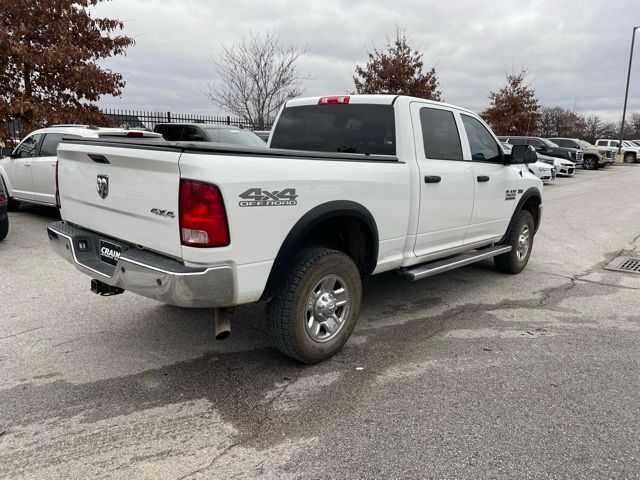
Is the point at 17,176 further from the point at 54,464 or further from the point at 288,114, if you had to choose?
the point at 54,464

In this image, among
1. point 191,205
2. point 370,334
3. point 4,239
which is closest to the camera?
point 191,205

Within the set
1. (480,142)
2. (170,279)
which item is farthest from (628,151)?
(170,279)

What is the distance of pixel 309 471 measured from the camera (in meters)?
2.51

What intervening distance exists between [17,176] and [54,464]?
26.5 feet

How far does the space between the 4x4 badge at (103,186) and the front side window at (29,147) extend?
6.34 metres

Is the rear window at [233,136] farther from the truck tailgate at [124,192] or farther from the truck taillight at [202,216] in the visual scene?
the truck taillight at [202,216]

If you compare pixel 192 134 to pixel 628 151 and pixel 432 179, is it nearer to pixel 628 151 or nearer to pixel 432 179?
pixel 432 179

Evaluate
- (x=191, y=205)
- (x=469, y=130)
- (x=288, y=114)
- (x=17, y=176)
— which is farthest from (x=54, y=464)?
(x=17, y=176)

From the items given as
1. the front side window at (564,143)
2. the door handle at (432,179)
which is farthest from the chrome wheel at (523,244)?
the front side window at (564,143)

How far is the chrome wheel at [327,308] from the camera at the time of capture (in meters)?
3.54

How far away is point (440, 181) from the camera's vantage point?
14.7 feet

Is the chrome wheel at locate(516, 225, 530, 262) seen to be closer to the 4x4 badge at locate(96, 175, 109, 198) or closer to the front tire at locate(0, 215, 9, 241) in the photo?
the 4x4 badge at locate(96, 175, 109, 198)

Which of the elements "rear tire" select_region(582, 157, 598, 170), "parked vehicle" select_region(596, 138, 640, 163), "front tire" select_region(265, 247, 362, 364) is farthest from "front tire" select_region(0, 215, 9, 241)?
"parked vehicle" select_region(596, 138, 640, 163)

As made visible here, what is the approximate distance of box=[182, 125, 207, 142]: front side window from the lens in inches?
420
